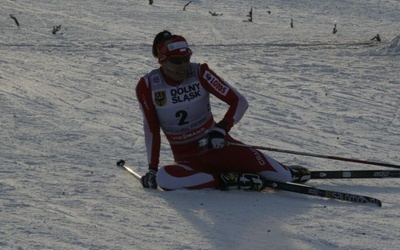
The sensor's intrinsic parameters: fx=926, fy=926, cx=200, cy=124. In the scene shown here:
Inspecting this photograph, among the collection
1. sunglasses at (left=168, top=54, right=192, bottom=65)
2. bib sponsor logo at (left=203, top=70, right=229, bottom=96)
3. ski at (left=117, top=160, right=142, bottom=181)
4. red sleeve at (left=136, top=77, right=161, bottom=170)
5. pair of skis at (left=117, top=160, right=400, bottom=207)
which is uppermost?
sunglasses at (left=168, top=54, right=192, bottom=65)

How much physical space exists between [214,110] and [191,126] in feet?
9.56

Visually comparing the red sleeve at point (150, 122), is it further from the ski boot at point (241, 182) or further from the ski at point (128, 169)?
the ski boot at point (241, 182)

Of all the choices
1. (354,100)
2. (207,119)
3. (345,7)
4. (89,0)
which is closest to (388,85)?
(354,100)

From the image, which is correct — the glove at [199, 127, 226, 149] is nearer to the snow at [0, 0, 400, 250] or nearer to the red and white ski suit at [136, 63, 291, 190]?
the red and white ski suit at [136, 63, 291, 190]

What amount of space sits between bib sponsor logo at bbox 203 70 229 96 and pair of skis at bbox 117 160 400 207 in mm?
711

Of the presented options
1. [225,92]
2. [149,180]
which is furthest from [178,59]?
[149,180]

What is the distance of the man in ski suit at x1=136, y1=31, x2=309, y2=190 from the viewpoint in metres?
6.35

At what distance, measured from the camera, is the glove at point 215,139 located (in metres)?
6.27

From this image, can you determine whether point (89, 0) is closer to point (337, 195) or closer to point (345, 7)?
point (345, 7)

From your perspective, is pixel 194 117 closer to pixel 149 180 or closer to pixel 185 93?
pixel 185 93

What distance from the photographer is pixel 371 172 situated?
6.69 m

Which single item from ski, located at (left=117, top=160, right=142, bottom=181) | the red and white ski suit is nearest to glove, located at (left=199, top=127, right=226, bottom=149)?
the red and white ski suit

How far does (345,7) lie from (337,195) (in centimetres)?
1258

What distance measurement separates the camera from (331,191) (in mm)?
6109
